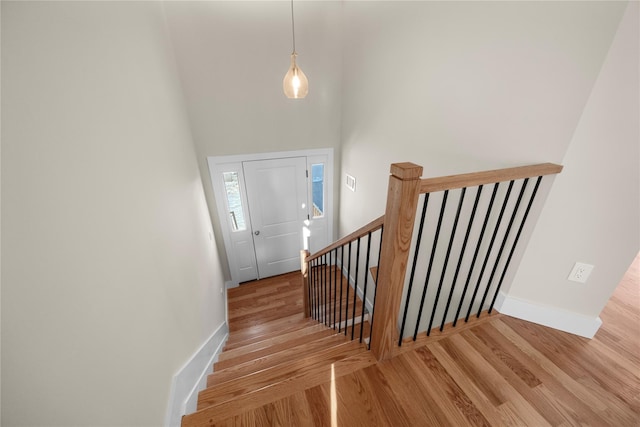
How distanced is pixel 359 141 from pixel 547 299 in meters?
2.39

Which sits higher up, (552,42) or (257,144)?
(552,42)

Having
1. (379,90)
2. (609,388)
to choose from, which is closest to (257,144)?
(379,90)

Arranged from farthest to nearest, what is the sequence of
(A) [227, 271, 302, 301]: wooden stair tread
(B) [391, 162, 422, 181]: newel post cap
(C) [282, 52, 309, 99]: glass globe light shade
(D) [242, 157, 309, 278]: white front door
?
1. (A) [227, 271, 302, 301]: wooden stair tread
2. (D) [242, 157, 309, 278]: white front door
3. (C) [282, 52, 309, 99]: glass globe light shade
4. (B) [391, 162, 422, 181]: newel post cap

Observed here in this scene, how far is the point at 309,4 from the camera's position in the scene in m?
2.95

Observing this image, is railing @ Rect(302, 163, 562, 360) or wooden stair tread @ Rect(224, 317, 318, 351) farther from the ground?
railing @ Rect(302, 163, 562, 360)

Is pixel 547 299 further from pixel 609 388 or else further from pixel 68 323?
Result: pixel 68 323

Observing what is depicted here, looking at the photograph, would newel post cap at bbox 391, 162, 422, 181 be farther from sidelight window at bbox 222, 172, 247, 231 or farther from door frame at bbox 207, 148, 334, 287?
sidelight window at bbox 222, 172, 247, 231

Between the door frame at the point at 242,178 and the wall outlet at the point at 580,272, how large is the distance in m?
2.97

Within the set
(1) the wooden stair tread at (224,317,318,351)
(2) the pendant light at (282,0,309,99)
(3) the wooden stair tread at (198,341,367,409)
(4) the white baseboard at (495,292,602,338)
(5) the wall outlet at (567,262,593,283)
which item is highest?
(2) the pendant light at (282,0,309,99)

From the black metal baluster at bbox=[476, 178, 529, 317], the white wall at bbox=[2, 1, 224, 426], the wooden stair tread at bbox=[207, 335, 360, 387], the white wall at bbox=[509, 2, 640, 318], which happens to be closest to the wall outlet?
the white wall at bbox=[509, 2, 640, 318]

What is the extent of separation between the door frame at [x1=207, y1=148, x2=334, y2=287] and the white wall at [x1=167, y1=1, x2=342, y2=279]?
0.25ft

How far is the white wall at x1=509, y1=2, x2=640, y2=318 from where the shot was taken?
114cm

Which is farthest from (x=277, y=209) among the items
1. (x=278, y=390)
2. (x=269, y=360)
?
(x=278, y=390)

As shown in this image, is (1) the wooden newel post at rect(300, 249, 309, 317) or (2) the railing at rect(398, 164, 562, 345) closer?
(2) the railing at rect(398, 164, 562, 345)
